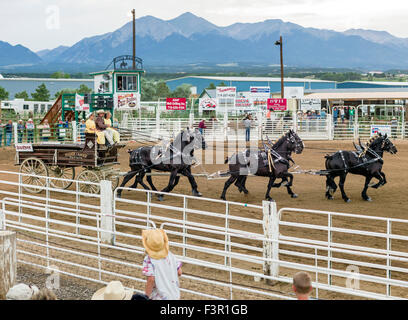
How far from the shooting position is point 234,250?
10445mm

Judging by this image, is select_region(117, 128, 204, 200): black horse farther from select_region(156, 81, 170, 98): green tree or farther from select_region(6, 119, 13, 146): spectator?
select_region(156, 81, 170, 98): green tree

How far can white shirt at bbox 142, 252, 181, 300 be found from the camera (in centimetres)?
580

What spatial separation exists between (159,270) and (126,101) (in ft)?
106

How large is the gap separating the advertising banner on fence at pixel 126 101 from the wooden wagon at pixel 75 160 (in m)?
20.6

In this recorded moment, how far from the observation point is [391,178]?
19422 mm

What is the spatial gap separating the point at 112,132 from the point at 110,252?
5.83 metres

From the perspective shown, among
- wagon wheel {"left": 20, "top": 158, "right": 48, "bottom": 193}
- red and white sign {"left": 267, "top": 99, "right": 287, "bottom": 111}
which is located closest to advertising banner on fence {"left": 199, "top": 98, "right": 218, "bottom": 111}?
red and white sign {"left": 267, "top": 99, "right": 287, "bottom": 111}

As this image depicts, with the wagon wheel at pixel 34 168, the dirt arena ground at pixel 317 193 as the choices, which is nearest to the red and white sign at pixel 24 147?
the wagon wheel at pixel 34 168

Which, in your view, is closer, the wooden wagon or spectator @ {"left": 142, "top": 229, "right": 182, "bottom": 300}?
spectator @ {"left": 142, "top": 229, "right": 182, "bottom": 300}

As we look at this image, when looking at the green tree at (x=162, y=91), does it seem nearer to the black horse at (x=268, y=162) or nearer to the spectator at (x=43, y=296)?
the black horse at (x=268, y=162)

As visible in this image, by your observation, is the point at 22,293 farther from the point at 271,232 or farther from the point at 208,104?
the point at 208,104

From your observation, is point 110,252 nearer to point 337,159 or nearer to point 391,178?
point 337,159

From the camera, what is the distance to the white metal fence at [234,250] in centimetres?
757
